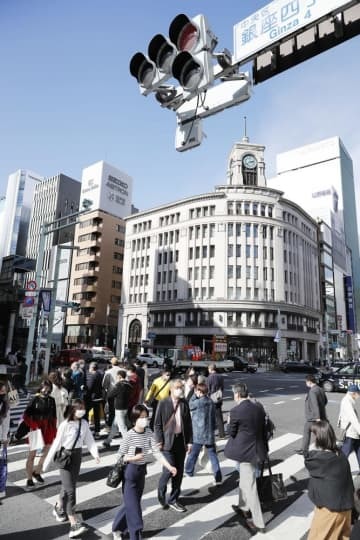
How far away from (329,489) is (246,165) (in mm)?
61817

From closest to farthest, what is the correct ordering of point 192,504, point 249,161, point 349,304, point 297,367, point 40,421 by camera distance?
1. point 192,504
2. point 40,421
3. point 297,367
4. point 249,161
5. point 349,304

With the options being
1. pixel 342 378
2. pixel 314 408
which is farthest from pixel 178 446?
pixel 342 378

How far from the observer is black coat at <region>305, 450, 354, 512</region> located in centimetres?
337

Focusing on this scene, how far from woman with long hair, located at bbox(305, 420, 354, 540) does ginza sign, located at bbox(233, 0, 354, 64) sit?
12.5 ft

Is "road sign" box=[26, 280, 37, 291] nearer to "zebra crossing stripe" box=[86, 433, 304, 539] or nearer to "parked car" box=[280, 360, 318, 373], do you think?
"zebra crossing stripe" box=[86, 433, 304, 539]

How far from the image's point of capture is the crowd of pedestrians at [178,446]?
3.46m

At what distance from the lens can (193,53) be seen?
3.30 metres

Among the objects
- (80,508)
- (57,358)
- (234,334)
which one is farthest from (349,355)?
(80,508)

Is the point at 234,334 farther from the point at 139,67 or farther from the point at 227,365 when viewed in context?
the point at 139,67

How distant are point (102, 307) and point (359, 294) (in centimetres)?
10977

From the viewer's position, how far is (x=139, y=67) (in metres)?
3.74

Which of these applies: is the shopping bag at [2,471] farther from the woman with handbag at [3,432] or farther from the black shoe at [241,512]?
the black shoe at [241,512]

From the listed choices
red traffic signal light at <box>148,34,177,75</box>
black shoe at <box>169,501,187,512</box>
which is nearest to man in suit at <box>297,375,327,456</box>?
black shoe at <box>169,501,187,512</box>

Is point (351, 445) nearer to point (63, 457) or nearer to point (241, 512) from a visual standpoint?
point (241, 512)
